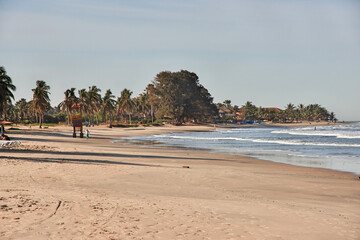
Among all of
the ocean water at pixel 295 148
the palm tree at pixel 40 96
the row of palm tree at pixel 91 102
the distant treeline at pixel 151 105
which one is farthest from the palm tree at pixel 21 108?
the ocean water at pixel 295 148

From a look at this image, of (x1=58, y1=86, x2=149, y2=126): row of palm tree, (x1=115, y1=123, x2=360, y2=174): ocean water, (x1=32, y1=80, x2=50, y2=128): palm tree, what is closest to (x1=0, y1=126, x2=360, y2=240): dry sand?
(x1=115, y1=123, x2=360, y2=174): ocean water

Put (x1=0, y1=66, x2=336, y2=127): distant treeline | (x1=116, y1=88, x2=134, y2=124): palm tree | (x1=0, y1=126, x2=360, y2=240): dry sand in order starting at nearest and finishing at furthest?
(x1=0, y1=126, x2=360, y2=240): dry sand < (x1=0, y1=66, x2=336, y2=127): distant treeline < (x1=116, y1=88, x2=134, y2=124): palm tree

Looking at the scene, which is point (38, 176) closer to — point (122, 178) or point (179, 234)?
point (122, 178)

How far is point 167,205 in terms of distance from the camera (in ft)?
29.1

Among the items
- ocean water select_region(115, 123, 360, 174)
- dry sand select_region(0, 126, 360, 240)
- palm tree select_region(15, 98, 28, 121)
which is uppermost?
palm tree select_region(15, 98, 28, 121)

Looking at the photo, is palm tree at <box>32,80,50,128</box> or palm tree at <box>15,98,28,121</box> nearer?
palm tree at <box>32,80,50,128</box>

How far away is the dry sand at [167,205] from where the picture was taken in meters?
6.79

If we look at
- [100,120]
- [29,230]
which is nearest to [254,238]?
[29,230]

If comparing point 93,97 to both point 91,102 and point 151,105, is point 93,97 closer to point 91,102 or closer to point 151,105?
point 91,102

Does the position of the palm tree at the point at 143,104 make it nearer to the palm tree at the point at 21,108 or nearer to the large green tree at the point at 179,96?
the large green tree at the point at 179,96

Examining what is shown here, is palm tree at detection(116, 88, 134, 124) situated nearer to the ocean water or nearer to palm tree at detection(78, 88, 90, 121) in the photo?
palm tree at detection(78, 88, 90, 121)

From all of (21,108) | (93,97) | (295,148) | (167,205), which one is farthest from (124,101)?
(167,205)

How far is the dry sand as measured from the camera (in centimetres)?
679

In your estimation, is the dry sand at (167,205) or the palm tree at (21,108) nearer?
the dry sand at (167,205)
